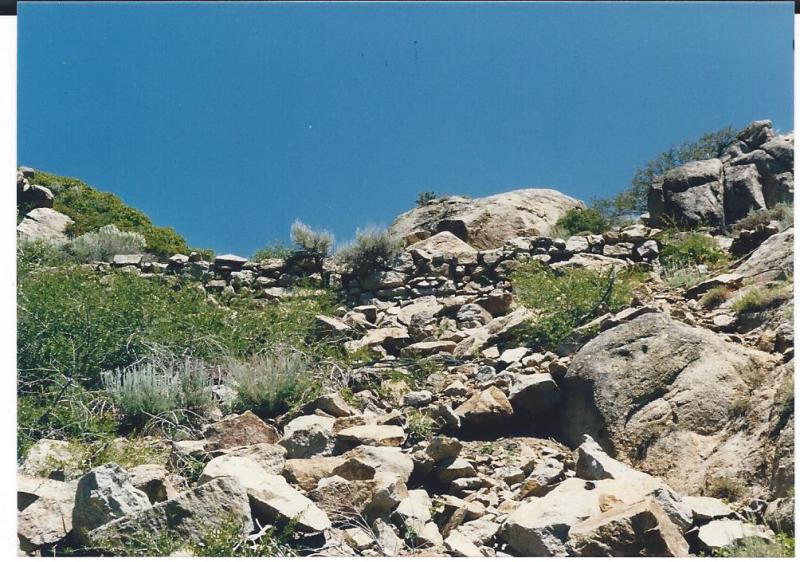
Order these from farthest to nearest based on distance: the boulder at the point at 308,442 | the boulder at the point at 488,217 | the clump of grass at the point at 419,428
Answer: the boulder at the point at 488,217 < the clump of grass at the point at 419,428 < the boulder at the point at 308,442

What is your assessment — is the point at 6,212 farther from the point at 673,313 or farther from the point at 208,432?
the point at 673,313

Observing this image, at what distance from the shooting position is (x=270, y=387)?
15.1 ft

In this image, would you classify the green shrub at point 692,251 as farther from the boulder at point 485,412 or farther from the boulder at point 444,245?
the boulder at point 485,412

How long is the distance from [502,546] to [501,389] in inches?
69.2

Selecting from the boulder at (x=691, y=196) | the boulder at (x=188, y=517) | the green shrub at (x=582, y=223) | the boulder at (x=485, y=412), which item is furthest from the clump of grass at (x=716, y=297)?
the boulder at (x=188, y=517)

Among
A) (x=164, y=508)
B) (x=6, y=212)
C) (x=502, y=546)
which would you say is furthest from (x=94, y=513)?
(x=502, y=546)

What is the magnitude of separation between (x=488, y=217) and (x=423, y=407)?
5758 millimetres

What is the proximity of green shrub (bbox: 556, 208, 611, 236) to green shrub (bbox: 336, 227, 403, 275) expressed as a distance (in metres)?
2.98

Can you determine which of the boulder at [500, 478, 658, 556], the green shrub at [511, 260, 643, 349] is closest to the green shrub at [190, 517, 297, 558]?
the boulder at [500, 478, 658, 556]

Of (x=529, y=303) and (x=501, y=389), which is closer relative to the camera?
(x=501, y=389)

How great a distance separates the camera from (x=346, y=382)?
5.20 m

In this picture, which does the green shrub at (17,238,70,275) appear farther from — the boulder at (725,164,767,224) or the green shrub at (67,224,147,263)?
the boulder at (725,164,767,224)

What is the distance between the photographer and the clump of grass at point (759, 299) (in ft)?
16.0

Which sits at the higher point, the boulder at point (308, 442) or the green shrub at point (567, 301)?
the green shrub at point (567, 301)
